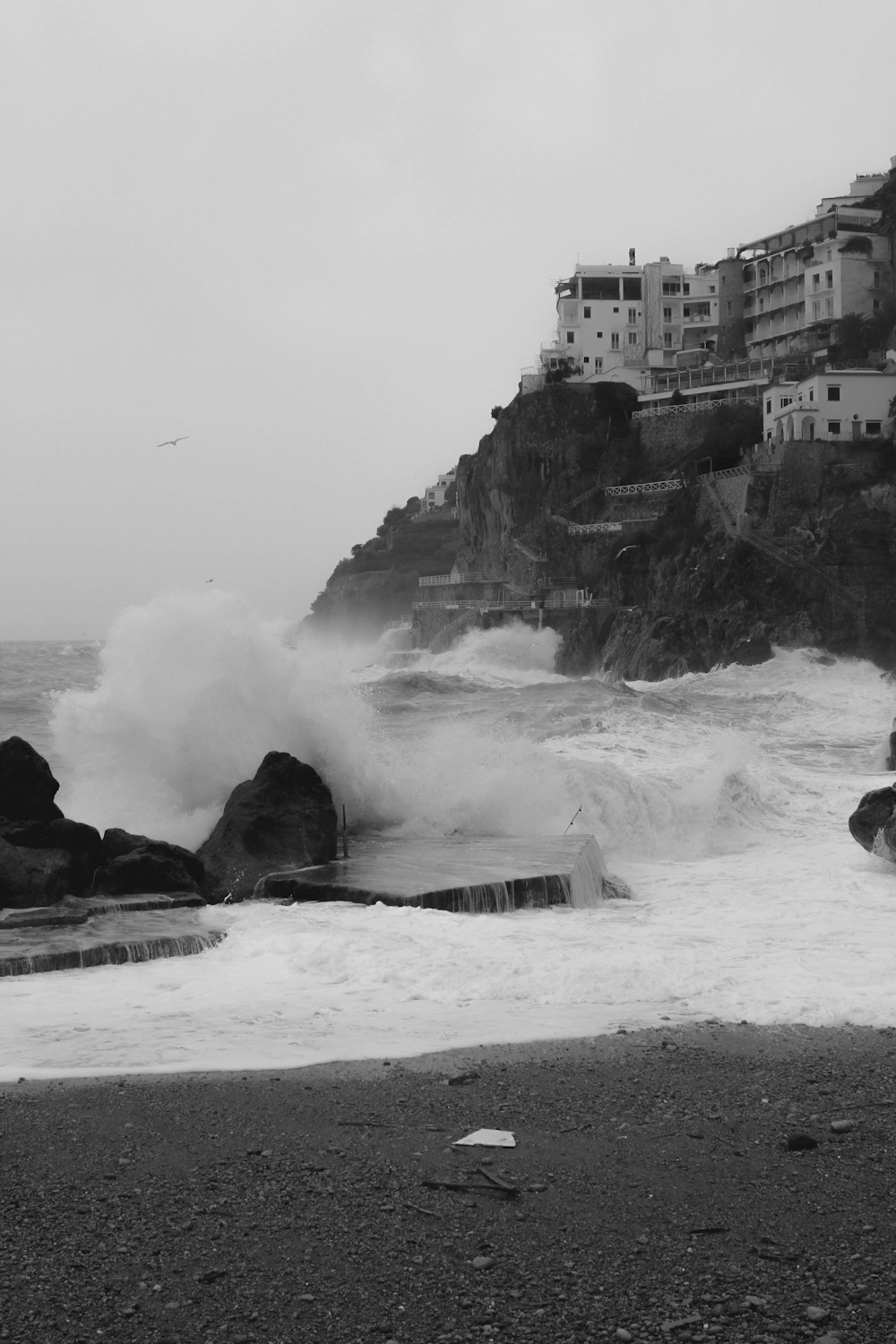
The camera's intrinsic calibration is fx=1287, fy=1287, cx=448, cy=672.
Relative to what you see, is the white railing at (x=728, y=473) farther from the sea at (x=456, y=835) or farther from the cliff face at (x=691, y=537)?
the sea at (x=456, y=835)

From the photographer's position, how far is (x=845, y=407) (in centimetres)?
5359

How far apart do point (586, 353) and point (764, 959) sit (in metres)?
68.1

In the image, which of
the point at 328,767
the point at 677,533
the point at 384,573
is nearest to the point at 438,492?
the point at 384,573

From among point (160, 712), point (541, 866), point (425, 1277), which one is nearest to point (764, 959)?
point (541, 866)

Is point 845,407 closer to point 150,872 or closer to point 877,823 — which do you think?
point 877,823

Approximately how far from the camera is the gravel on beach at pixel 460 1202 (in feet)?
13.0

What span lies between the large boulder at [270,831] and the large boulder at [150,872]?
0.24 metres

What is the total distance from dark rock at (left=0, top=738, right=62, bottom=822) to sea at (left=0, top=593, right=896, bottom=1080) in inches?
90.1

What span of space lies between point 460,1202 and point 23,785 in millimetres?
8057

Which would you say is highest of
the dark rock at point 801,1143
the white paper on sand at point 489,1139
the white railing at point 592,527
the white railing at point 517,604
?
the white railing at point 592,527

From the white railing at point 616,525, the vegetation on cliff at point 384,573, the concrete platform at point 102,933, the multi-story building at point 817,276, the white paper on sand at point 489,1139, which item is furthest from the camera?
the vegetation on cliff at point 384,573

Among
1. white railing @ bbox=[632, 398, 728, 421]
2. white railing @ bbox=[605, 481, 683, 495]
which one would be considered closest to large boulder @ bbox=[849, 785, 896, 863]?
white railing @ bbox=[605, 481, 683, 495]

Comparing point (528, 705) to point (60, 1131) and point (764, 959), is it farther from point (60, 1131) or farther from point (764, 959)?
point (60, 1131)

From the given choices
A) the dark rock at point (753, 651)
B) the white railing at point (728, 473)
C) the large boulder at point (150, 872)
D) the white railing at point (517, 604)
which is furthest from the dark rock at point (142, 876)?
the white railing at point (517, 604)
